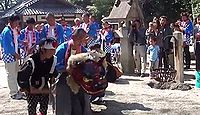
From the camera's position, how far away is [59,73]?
5359mm

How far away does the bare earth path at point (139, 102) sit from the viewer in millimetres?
7672

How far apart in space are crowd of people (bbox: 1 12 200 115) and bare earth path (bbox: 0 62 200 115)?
36cm

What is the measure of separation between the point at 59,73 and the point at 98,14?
2478 centimetres

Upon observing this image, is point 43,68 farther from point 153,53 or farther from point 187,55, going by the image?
point 187,55

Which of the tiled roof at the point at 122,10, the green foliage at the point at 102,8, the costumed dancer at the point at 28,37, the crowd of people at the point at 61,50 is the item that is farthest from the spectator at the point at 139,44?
the green foliage at the point at 102,8

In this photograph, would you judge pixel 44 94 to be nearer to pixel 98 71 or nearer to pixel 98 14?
pixel 98 71

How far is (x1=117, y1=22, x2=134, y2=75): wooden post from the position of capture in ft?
42.4

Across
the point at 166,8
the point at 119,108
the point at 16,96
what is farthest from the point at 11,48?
the point at 166,8

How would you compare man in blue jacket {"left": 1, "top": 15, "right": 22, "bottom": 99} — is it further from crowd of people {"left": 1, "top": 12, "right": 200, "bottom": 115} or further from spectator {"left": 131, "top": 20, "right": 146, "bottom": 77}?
spectator {"left": 131, "top": 20, "right": 146, "bottom": 77}

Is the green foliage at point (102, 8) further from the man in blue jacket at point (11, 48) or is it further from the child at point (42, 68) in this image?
the child at point (42, 68)

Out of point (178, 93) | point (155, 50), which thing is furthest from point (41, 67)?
point (155, 50)

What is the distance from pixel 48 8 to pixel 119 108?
80.1 feet

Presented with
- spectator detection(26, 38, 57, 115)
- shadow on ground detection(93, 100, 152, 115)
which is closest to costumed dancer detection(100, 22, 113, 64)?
shadow on ground detection(93, 100, 152, 115)

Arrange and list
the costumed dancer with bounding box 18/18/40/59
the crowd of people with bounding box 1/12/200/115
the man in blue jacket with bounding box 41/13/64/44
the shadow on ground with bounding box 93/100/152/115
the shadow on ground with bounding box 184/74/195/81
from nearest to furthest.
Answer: the crowd of people with bounding box 1/12/200/115 → the shadow on ground with bounding box 93/100/152/115 → the man in blue jacket with bounding box 41/13/64/44 → the costumed dancer with bounding box 18/18/40/59 → the shadow on ground with bounding box 184/74/195/81
